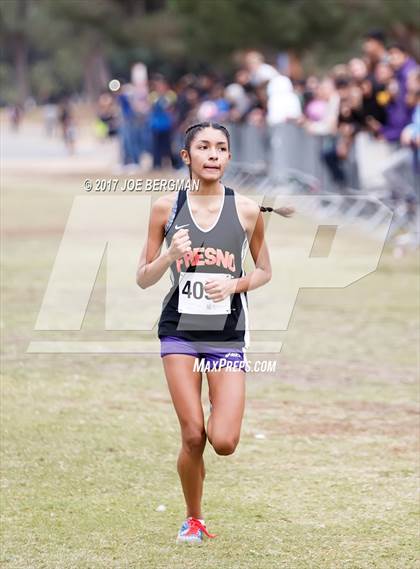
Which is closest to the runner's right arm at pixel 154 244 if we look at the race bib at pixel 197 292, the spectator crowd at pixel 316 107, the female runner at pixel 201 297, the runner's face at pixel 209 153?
the female runner at pixel 201 297

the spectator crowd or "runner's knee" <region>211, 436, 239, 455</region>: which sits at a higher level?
"runner's knee" <region>211, 436, 239, 455</region>

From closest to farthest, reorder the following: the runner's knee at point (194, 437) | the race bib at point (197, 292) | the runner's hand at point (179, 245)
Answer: the runner's hand at point (179, 245), the runner's knee at point (194, 437), the race bib at point (197, 292)

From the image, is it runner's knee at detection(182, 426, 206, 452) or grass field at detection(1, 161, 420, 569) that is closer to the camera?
runner's knee at detection(182, 426, 206, 452)

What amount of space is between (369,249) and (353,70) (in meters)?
3.46

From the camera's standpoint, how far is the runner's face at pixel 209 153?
6016 mm

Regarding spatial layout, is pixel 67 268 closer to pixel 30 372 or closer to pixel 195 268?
pixel 30 372

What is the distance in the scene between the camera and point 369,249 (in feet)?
55.7

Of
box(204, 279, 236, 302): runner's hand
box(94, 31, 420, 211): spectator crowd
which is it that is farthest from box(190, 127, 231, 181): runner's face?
box(94, 31, 420, 211): spectator crowd

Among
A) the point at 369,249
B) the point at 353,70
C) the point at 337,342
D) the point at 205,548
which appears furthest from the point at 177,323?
the point at 353,70

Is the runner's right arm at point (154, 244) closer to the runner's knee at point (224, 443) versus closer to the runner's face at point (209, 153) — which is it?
the runner's face at point (209, 153)

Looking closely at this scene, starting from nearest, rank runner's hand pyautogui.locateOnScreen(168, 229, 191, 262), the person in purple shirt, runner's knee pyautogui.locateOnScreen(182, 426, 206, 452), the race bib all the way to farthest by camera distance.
Result: runner's hand pyautogui.locateOnScreen(168, 229, 191, 262) < runner's knee pyautogui.locateOnScreen(182, 426, 206, 452) < the race bib < the person in purple shirt

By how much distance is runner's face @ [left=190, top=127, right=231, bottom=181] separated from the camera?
19.7 feet

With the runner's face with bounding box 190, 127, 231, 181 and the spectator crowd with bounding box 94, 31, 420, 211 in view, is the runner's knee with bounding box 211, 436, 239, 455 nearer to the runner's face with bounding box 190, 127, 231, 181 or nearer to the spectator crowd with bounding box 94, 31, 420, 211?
the runner's face with bounding box 190, 127, 231, 181

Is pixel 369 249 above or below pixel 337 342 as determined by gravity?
below
